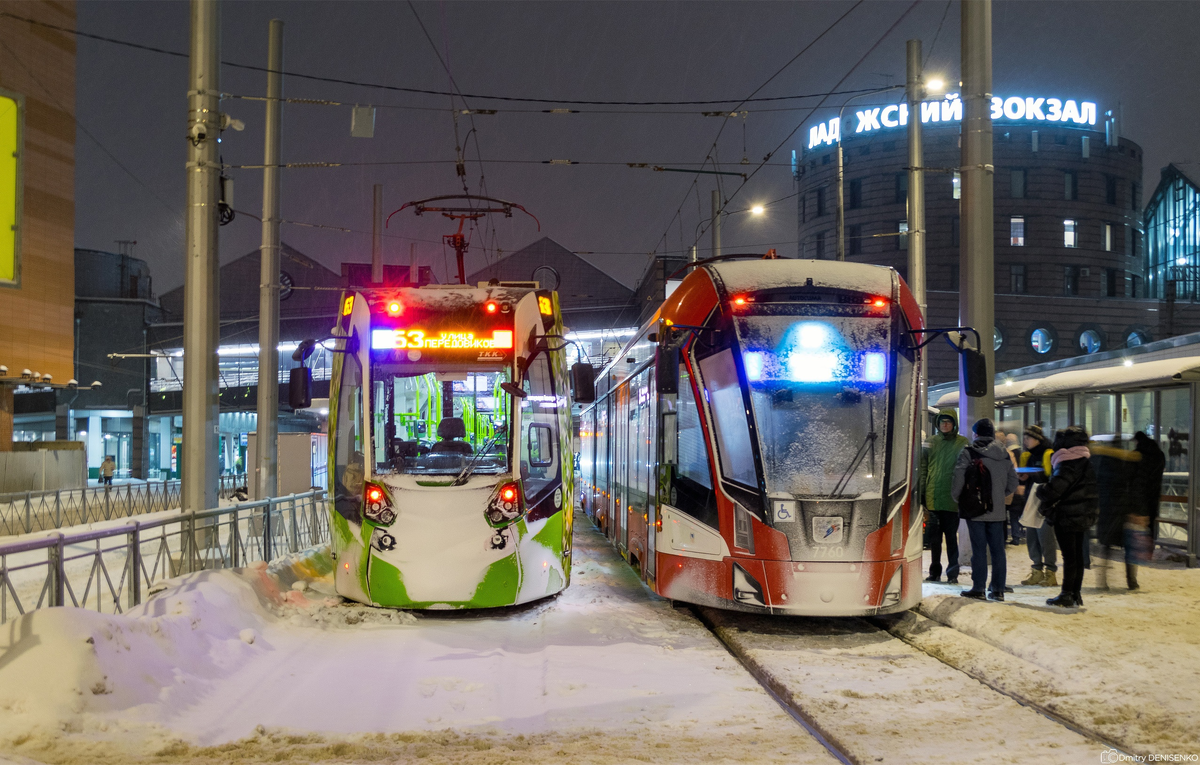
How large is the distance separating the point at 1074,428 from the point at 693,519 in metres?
3.66

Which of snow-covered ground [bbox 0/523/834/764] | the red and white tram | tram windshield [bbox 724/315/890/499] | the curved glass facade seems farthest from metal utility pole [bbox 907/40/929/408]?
the curved glass facade

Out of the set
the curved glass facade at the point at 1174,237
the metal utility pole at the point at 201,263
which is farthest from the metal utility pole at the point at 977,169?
the curved glass facade at the point at 1174,237

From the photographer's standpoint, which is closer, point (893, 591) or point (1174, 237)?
point (893, 591)

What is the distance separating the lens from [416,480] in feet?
31.4

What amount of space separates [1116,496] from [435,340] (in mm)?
7121

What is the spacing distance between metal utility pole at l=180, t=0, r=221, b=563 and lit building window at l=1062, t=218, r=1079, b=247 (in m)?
50.0

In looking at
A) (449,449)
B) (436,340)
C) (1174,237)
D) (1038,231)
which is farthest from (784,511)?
(1174,237)

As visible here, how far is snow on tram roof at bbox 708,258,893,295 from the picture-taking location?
940 centimetres

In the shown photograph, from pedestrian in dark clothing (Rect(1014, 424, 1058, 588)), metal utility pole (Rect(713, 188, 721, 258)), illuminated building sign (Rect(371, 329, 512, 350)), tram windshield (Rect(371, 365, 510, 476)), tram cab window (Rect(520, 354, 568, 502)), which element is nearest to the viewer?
tram windshield (Rect(371, 365, 510, 476))

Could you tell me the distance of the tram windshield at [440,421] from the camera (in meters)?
9.84

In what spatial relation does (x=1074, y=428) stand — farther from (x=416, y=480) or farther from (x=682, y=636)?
(x=416, y=480)

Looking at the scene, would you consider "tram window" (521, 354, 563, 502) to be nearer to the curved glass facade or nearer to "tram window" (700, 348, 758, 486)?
"tram window" (700, 348, 758, 486)

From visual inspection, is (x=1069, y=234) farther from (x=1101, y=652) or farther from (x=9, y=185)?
(x=9, y=185)

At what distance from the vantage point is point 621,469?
1340 cm
